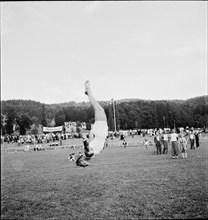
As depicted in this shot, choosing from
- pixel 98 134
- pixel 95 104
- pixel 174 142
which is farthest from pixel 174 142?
pixel 95 104

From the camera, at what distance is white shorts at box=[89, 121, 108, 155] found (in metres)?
5.15

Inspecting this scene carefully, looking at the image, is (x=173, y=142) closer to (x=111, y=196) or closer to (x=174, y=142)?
(x=174, y=142)

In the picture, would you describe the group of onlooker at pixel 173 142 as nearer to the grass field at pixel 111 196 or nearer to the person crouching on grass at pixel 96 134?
the grass field at pixel 111 196

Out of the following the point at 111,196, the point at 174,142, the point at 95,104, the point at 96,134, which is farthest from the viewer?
the point at 174,142

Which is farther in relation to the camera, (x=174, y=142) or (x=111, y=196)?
(x=174, y=142)

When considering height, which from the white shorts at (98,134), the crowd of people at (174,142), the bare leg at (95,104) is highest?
the bare leg at (95,104)

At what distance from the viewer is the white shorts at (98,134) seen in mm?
5152

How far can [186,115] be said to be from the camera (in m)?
80.2

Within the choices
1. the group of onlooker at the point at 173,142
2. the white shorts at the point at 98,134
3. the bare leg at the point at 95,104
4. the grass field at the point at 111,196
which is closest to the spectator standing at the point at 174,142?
the group of onlooker at the point at 173,142

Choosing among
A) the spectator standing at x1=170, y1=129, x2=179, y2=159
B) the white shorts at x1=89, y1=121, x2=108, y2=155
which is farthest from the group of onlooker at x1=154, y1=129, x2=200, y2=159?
the white shorts at x1=89, y1=121, x2=108, y2=155

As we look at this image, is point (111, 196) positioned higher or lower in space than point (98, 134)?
lower

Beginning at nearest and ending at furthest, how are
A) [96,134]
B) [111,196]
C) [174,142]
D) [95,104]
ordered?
[95,104] < [96,134] < [111,196] < [174,142]

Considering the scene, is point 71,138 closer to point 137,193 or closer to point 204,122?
point 137,193

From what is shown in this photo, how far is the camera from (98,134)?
5293mm
